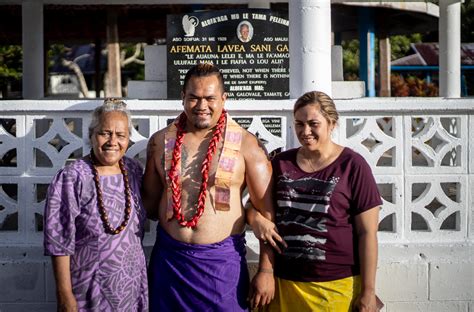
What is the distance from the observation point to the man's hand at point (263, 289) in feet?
13.6

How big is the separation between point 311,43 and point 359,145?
0.82 metres

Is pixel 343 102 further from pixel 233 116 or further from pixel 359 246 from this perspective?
pixel 359 246

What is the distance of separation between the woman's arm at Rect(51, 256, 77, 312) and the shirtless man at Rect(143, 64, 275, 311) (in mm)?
521

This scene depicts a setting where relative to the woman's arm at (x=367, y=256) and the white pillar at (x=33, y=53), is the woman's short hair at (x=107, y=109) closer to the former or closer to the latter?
the woman's arm at (x=367, y=256)

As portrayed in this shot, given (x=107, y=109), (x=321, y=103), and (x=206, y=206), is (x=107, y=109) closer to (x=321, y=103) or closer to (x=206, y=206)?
(x=206, y=206)

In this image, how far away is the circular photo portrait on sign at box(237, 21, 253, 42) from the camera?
21.2 ft

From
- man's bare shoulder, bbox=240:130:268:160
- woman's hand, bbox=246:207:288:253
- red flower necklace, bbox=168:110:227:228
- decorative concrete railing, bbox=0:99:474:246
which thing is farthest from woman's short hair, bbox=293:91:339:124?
decorative concrete railing, bbox=0:99:474:246

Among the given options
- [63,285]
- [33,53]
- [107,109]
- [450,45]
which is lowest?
[63,285]

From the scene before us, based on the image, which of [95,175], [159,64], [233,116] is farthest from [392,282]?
[159,64]

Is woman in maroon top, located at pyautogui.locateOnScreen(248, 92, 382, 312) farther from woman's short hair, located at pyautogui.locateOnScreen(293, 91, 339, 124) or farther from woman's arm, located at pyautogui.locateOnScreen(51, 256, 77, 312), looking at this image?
woman's arm, located at pyautogui.locateOnScreen(51, 256, 77, 312)

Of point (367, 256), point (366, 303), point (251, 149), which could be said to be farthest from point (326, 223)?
point (251, 149)

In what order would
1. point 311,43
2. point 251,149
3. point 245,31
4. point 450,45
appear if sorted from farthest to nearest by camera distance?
1. point 450,45
2. point 245,31
3. point 311,43
4. point 251,149

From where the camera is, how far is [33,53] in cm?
1225

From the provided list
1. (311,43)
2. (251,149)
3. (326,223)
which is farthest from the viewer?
(311,43)
